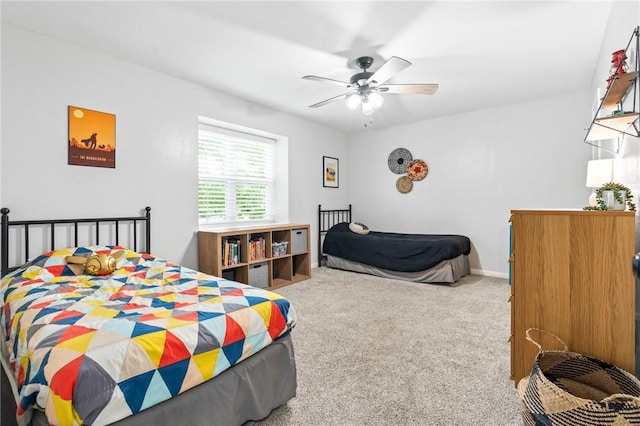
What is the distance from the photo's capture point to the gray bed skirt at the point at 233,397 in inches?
46.3

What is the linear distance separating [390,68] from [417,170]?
2887mm

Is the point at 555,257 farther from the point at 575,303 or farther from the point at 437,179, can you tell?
the point at 437,179

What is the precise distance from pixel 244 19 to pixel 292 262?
3.07 m

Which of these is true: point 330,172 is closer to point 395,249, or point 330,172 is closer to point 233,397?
point 395,249

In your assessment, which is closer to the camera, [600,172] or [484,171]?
[600,172]

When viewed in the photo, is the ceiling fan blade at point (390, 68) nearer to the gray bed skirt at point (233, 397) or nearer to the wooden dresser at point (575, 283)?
the wooden dresser at point (575, 283)

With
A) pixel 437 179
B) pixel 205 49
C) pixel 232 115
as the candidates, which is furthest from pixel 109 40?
pixel 437 179

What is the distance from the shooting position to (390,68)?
8.24 feet

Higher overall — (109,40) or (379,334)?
(109,40)

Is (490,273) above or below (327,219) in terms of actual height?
below

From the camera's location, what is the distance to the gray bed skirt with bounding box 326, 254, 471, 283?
13.2ft

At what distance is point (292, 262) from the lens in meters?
4.54

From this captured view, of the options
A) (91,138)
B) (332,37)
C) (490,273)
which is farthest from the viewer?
(490,273)

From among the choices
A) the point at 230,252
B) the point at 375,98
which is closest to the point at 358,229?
the point at 230,252
